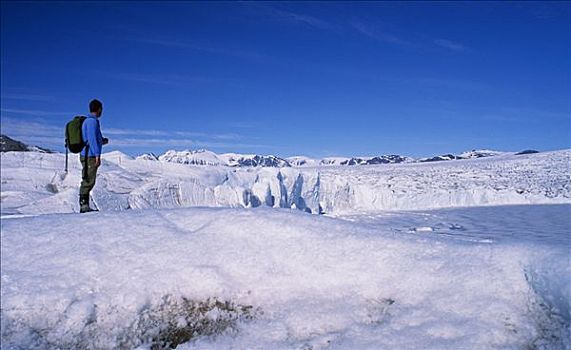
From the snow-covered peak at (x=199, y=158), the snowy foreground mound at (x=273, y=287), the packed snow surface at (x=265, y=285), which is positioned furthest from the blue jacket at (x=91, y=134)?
the snow-covered peak at (x=199, y=158)

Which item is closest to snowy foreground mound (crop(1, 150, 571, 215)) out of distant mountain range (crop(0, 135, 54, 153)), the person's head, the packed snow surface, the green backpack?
the green backpack

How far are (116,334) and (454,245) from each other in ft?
7.27

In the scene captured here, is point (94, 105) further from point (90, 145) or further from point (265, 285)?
point (265, 285)

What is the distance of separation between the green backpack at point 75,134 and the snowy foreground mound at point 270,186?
1.87 meters

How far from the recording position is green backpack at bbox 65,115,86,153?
4.95 metres

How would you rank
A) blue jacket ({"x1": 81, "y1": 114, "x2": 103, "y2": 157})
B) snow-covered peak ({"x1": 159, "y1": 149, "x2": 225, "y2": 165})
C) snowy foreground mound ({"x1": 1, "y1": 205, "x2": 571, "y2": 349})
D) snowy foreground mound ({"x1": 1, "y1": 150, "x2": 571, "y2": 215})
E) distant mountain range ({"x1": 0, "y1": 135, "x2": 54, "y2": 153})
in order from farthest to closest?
snow-covered peak ({"x1": 159, "y1": 149, "x2": 225, "y2": 165}), distant mountain range ({"x1": 0, "y1": 135, "x2": 54, "y2": 153}), snowy foreground mound ({"x1": 1, "y1": 150, "x2": 571, "y2": 215}), blue jacket ({"x1": 81, "y1": 114, "x2": 103, "y2": 157}), snowy foreground mound ({"x1": 1, "y1": 205, "x2": 571, "y2": 349})

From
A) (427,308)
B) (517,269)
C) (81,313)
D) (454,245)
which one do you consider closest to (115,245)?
(81,313)

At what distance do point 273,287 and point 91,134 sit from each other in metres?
3.32

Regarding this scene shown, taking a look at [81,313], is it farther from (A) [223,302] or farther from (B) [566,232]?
(B) [566,232]

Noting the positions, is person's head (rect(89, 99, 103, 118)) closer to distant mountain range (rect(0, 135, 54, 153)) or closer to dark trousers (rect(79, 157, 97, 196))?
dark trousers (rect(79, 157, 97, 196))

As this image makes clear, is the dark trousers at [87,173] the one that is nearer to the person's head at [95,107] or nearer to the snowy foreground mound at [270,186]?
the person's head at [95,107]

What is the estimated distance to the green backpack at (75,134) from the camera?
4953mm

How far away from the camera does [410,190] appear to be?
44.1 feet

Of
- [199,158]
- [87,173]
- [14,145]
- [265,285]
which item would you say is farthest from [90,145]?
[199,158]
